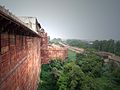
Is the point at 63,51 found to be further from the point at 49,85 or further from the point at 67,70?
the point at 49,85

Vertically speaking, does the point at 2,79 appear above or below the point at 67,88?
above

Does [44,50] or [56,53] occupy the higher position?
[44,50]

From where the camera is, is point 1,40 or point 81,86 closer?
point 1,40

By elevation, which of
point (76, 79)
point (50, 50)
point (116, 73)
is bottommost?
point (116, 73)

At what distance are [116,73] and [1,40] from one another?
44.3 meters

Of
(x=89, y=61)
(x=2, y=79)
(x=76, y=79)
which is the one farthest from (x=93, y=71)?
(x=2, y=79)

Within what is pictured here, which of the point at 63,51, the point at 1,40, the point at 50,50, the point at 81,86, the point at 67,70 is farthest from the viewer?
the point at 63,51

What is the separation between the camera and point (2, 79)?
4.00 meters

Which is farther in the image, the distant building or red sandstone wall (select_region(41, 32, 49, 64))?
the distant building

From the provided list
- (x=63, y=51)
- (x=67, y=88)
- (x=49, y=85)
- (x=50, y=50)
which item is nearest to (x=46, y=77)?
(x=49, y=85)

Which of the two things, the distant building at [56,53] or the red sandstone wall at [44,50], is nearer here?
the red sandstone wall at [44,50]

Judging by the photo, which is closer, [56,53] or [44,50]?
[44,50]

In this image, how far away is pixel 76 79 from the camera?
2622cm

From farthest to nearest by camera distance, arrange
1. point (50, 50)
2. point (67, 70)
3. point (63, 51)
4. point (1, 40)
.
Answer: point (63, 51)
point (50, 50)
point (67, 70)
point (1, 40)
